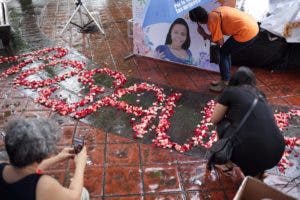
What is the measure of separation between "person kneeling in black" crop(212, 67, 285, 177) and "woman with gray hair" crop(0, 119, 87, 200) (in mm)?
1848

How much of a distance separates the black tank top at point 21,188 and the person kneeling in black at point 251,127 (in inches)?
80.5

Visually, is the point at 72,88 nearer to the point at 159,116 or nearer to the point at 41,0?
the point at 159,116

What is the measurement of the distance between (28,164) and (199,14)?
3951 millimetres

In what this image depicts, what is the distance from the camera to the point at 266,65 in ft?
21.8

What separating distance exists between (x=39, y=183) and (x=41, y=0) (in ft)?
32.3

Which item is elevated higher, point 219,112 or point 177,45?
point 219,112

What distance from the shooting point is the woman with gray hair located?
236 centimetres

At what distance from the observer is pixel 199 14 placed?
5562 mm

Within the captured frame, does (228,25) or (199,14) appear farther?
(199,14)

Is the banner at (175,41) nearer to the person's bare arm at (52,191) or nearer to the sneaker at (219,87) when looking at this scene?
the sneaker at (219,87)

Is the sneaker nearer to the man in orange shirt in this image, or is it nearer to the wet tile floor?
the wet tile floor

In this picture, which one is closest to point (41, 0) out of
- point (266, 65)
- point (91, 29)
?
point (91, 29)

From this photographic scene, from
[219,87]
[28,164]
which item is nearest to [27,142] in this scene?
[28,164]

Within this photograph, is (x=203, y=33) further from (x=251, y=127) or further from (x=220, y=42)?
(x=251, y=127)
